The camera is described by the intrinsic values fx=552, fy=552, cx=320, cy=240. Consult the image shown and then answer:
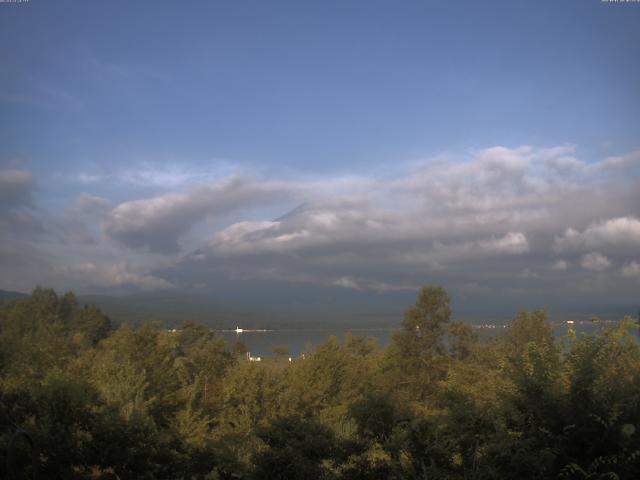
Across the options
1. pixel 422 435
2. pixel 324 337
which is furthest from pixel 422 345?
pixel 422 435

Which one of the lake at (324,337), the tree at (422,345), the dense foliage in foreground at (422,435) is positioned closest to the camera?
the dense foliage in foreground at (422,435)

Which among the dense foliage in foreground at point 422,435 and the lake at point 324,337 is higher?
the dense foliage in foreground at point 422,435

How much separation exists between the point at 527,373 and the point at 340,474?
10.4 feet

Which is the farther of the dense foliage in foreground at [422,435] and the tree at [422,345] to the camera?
the tree at [422,345]

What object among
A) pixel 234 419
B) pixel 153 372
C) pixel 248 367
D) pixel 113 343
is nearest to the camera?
pixel 234 419

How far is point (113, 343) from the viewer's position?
3444cm

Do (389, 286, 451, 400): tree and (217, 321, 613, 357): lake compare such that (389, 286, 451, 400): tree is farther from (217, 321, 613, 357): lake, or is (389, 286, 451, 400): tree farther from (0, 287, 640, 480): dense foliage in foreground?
(0, 287, 640, 480): dense foliage in foreground

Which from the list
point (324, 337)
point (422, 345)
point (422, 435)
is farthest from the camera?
point (324, 337)

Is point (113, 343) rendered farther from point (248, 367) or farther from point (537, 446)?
point (537, 446)

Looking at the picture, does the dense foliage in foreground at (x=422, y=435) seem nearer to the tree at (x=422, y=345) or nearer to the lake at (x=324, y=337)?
the lake at (x=324, y=337)

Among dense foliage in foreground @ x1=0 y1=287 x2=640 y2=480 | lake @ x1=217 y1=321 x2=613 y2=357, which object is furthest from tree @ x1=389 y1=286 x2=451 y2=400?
dense foliage in foreground @ x1=0 y1=287 x2=640 y2=480

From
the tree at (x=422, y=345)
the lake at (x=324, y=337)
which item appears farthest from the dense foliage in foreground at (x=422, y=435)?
the tree at (x=422, y=345)

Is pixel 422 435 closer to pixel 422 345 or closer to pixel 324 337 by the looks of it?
pixel 422 345

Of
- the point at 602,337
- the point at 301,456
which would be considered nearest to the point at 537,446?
the point at 602,337
